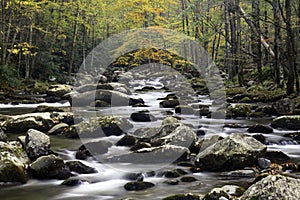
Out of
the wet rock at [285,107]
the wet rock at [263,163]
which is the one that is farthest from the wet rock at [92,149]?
the wet rock at [285,107]

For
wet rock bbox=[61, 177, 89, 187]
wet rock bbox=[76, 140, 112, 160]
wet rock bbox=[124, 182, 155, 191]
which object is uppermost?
wet rock bbox=[76, 140, 112, 160]

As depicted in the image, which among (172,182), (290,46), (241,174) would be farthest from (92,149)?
(290,46)

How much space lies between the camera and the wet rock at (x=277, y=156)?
6754 millimetres

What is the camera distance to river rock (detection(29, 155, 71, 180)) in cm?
591

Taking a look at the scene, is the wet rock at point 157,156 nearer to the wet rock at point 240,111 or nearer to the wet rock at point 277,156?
the wet rock at point 277,156

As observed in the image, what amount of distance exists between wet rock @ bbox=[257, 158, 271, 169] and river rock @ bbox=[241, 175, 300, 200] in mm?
2359

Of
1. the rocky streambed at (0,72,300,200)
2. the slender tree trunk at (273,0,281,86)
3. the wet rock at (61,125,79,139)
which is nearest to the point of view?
the rocky streambed at (0,72,300,200)

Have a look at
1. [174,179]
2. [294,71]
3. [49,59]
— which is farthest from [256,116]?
[49,59]

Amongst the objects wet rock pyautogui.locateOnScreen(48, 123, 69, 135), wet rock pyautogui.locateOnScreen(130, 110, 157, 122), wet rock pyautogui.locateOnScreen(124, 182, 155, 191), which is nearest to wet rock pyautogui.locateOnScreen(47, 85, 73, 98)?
wet rock pyautogui.locateOnScreen(130, 110, 157, 122)

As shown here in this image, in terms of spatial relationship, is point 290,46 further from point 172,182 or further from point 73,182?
point 73,182

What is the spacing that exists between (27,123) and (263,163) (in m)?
6.57

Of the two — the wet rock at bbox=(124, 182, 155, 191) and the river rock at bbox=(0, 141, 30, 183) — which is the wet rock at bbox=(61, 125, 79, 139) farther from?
the wet rock at bbox=(124, 182, 155, 191)

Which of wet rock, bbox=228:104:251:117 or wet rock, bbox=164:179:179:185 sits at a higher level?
wet rock, bbox=228:104:251:117

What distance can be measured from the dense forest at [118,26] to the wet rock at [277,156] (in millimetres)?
8284
